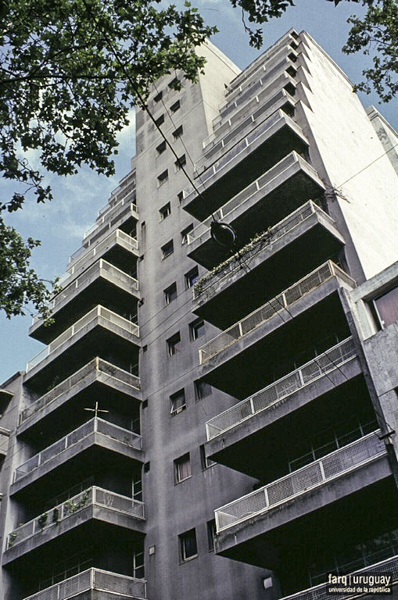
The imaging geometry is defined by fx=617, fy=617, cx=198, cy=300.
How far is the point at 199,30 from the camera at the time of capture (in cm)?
1708

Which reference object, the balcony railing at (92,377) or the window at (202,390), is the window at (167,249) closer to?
the balcony railing at (92,377)

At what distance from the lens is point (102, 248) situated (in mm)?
37250

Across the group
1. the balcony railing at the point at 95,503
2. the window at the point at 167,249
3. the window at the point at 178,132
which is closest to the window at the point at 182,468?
the balcony railing at the point at 95,503

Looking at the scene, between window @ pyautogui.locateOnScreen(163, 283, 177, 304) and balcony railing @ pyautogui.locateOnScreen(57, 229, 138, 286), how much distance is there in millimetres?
5093

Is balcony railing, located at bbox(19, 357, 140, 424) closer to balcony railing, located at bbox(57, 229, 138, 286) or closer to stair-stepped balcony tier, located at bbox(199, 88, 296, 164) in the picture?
balcony railing, located at bbox(57, 229, 138, 286)

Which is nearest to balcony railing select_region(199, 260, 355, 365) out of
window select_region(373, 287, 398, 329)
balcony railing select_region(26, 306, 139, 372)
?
window select_region(373, 287, 398, 329)

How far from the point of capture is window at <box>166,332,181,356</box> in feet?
96.6

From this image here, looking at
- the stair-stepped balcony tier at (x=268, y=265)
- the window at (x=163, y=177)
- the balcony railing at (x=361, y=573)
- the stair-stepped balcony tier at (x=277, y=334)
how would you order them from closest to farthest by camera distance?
the balcony railing at (x=361, y=573)
the stair-stepped balcony tier at (x=277, y=334)
the stair-stepped balcony tier at (x=268, y=265)
the window at (x=163, y=177)

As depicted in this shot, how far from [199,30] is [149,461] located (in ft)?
58.3

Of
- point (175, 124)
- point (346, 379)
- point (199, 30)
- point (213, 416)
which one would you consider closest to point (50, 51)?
point (199, 30)

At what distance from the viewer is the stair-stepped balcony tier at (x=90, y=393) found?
29.3 meters

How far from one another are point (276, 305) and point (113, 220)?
20796 mm

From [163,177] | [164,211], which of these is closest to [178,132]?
[163,177]

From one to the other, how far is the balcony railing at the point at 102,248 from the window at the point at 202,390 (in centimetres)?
1179
